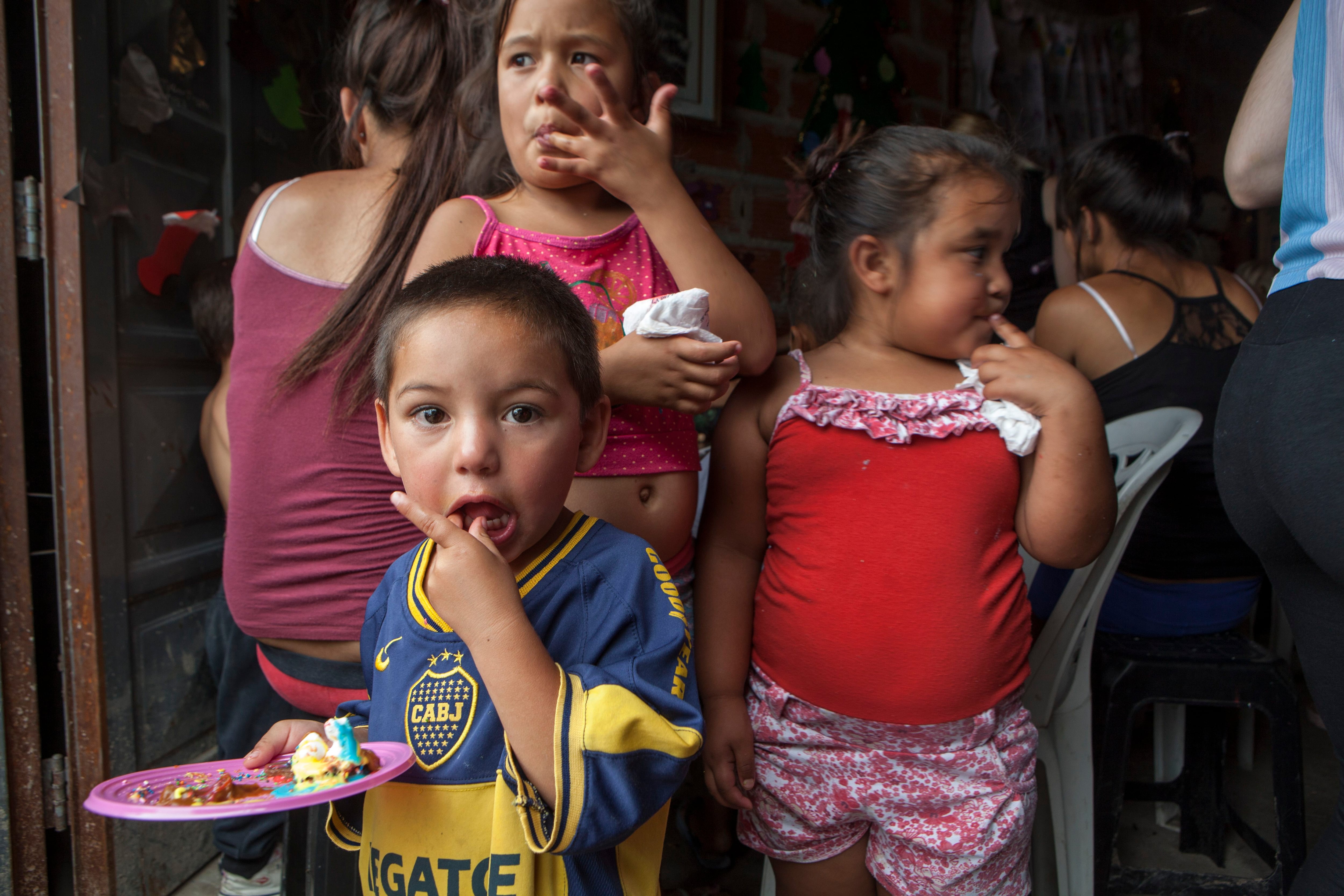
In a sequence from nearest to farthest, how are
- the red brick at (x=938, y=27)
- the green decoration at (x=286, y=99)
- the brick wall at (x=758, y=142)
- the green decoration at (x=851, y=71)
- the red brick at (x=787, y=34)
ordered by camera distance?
the green decoration at (x=286, y=99) < the brick wall at (x=758, y=142) < the red brick at (x=787, y=34) < the green decoration at (x=851, y=71) < the red brick at (x=938, y=27)

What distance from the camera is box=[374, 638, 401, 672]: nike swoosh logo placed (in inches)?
40.1

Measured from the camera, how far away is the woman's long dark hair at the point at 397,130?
134 centimetres

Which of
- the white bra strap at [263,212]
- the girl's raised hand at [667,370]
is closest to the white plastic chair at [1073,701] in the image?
the girl's raised hand at [667,370]

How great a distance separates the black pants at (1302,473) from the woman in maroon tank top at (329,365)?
1187mm

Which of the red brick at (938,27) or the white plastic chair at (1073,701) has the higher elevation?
the red brick at (938,27)

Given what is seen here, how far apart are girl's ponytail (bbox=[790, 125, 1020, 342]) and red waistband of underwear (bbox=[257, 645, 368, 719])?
1040mm

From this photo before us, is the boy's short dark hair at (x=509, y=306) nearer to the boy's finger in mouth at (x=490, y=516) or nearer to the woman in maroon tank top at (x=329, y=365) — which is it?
the boy's finger in mouth at (x=490, y=516)

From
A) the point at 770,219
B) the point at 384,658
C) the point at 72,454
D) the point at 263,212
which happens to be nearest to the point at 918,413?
the point at 384,658

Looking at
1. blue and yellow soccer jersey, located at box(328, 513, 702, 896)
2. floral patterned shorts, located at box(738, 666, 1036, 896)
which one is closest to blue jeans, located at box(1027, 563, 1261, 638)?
floral patterned shorts, located at box(738, 666, 1036, 896)

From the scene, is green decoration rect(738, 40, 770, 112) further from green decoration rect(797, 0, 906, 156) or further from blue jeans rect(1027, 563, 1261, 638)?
blue jeans rect(1027, 563, 1261, 638)

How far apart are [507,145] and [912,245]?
0.67m

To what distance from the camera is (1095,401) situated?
1276mm

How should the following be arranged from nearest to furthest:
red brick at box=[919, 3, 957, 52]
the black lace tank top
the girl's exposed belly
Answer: the girl's exposed belly, the black lace tank top, red brick at box=[919, 3, 957, 52]

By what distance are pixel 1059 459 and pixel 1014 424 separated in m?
0.08
